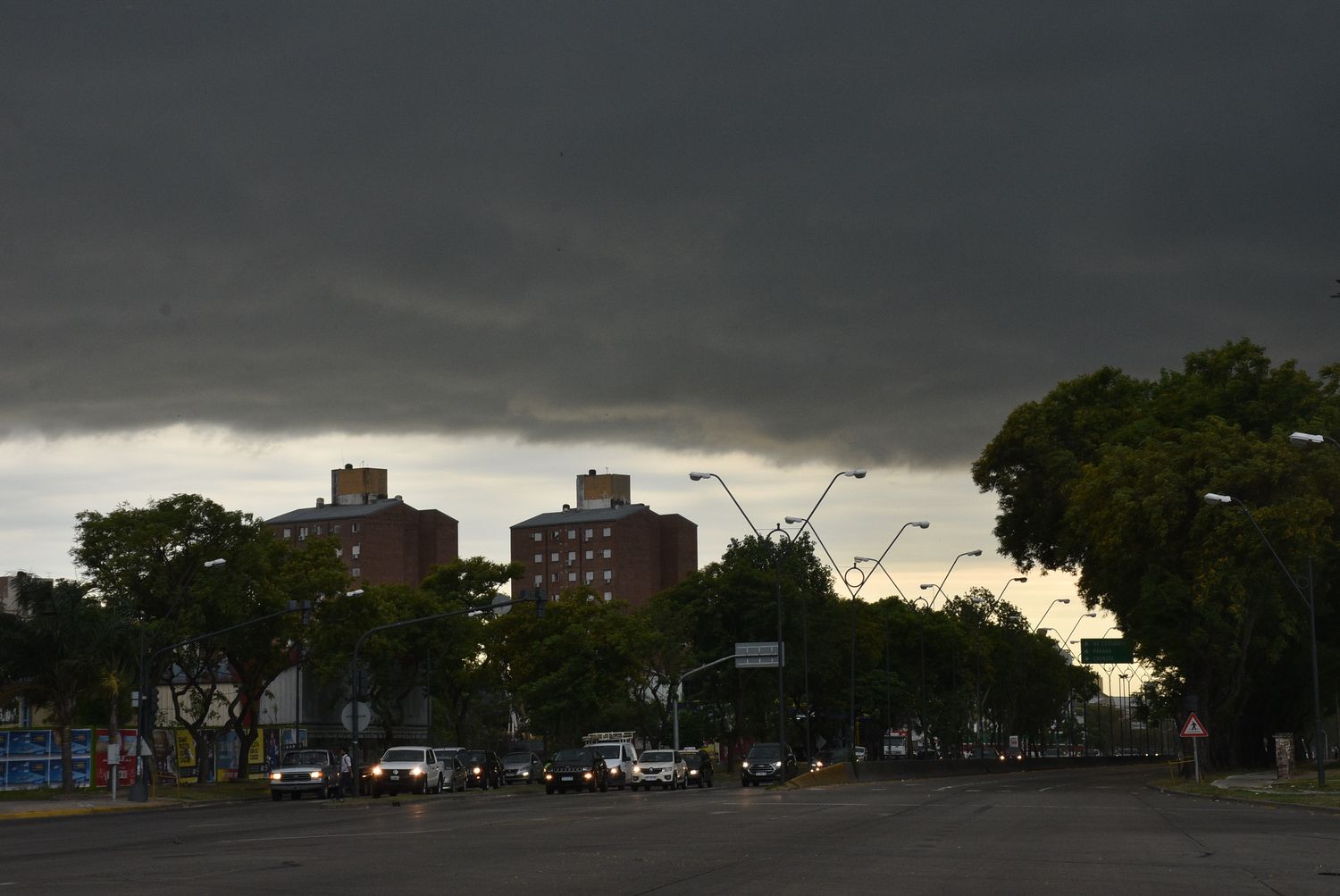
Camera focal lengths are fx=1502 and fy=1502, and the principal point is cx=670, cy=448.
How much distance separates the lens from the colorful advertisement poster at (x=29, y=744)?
195ft

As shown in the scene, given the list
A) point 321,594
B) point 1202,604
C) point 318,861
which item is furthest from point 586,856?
point 321,594

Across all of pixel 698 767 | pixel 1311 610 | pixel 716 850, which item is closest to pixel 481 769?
pixel 698 767

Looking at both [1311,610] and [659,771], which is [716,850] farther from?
[659,771]

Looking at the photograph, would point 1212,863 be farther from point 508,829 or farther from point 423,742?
point 423,742

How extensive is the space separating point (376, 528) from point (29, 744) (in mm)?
108969

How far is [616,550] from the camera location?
178 m

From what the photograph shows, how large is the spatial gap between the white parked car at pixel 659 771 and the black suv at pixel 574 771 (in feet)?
12.2

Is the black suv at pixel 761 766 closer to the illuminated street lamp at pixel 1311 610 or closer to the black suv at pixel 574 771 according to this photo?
the black suv at pixel 574 771

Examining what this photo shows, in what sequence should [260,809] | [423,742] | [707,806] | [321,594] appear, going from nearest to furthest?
[707,806], [260,809], [321,594], [423,742]

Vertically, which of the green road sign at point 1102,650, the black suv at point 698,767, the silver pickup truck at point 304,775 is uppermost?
the green road sign at point 1102,650

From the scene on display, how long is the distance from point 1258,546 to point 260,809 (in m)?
33.8

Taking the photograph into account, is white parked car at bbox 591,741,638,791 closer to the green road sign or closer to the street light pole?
the street light pole

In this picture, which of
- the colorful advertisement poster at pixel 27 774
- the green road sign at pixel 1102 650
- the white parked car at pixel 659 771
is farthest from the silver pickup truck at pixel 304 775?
the green road sign at pixel 1102 650

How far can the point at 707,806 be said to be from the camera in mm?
36875
